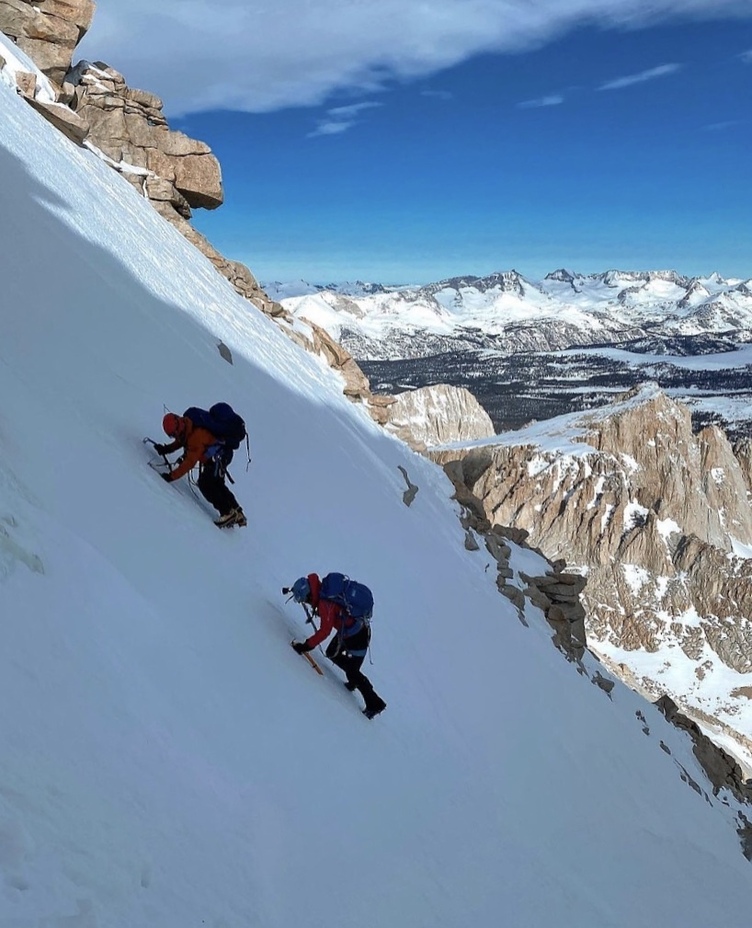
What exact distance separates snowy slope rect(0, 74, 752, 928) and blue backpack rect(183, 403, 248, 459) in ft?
2.45

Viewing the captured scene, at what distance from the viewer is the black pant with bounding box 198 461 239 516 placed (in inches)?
317

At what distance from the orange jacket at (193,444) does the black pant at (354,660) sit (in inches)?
95.1

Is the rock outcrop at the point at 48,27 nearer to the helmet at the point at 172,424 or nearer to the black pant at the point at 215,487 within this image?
the helmet at the point at 172,424

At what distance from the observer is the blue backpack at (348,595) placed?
700cm

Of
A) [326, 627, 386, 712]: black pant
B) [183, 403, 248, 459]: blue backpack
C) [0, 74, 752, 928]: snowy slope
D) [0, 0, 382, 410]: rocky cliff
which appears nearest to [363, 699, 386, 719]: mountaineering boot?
[326, 627, 386, 712]: black pant

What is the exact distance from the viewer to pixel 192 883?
3.70 meters

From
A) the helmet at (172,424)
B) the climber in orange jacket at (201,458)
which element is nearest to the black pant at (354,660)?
the climber in orange jacket at (201,458)

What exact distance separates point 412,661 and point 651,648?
65.5 metres

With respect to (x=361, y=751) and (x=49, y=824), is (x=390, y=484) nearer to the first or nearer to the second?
(x=361, y=751)

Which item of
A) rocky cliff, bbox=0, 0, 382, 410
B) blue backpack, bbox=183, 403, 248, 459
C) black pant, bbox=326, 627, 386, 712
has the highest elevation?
rocky cliff, bbox=0, 0, 382, 410

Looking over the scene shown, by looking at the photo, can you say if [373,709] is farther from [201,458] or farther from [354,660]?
[201,458]

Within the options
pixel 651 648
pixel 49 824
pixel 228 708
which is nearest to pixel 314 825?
pixel 228 708

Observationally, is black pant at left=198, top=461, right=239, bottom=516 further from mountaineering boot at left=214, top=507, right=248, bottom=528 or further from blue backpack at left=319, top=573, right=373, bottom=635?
blue backpack at left=319, top=573, right=373, bottom=635

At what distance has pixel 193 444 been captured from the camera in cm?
786
